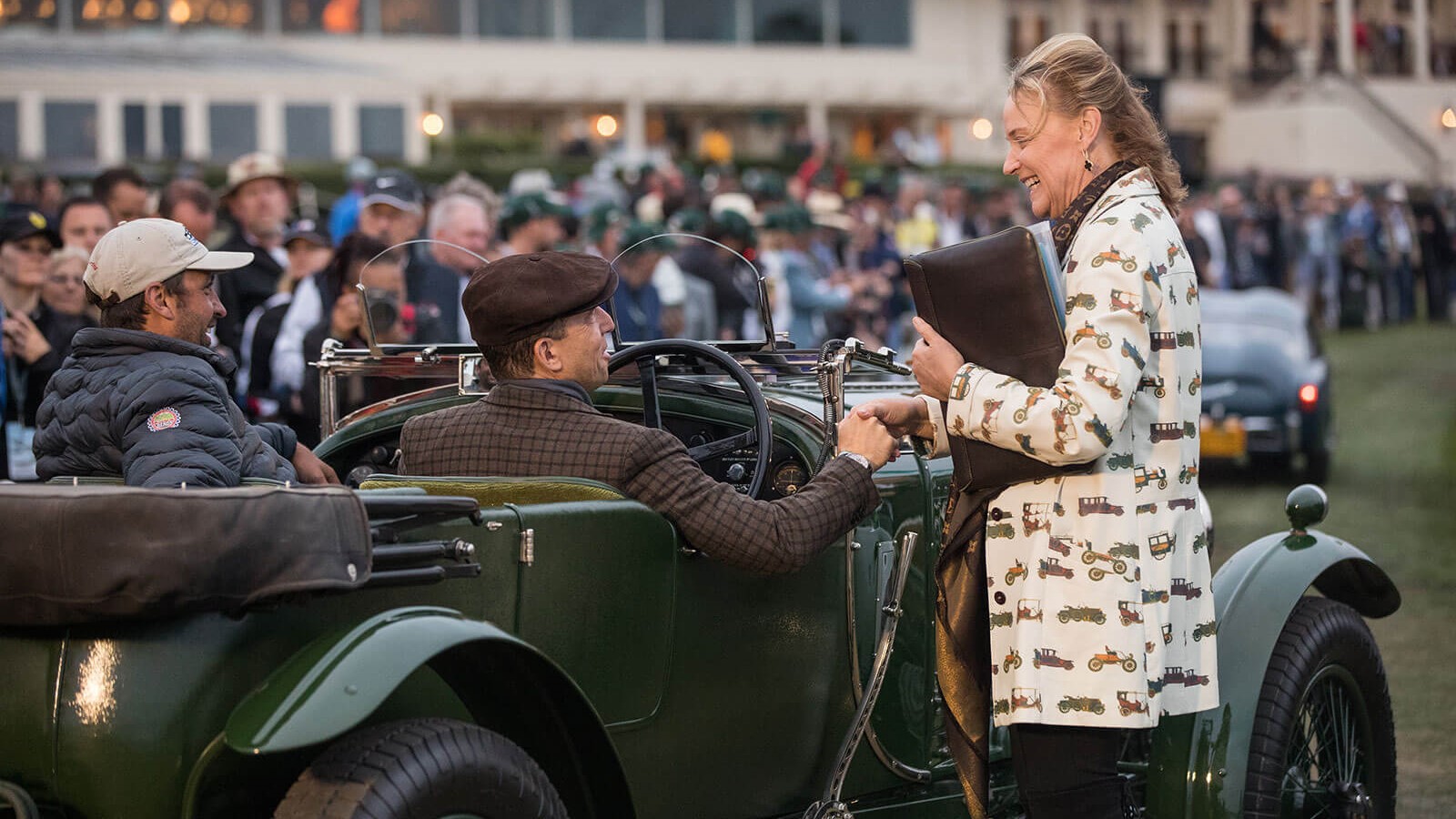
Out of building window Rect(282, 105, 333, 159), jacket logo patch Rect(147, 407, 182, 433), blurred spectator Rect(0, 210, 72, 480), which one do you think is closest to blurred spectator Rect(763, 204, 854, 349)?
blurred spectator Rect(0, 210, 72, 480)

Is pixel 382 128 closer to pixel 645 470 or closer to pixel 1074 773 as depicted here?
pixel 645 470

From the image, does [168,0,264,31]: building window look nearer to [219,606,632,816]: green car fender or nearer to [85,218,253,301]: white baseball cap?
[85,218,253,301]: white baseball cap

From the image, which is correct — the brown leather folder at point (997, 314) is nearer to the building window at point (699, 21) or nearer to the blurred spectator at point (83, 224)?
the blurred spectator at point (83, 224)

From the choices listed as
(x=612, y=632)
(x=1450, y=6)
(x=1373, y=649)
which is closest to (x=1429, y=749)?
(x=1373, y=649)

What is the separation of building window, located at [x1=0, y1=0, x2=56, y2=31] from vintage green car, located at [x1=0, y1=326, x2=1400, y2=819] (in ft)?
143

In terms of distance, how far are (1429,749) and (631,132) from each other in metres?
48.0

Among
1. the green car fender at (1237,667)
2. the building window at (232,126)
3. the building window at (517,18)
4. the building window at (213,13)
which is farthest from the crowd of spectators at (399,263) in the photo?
the building window at (517,18)

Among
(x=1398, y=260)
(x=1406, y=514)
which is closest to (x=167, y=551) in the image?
(x=1406, y=514)

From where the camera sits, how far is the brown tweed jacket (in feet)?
11.5

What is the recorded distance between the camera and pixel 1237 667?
13.6 feet

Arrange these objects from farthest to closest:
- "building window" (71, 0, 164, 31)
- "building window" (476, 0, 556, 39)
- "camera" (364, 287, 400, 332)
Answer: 1. "building window" (476, 0, 556, 39)
2. "building window" (71, 0, 164, 31)
3. "camera" (364, 287, 400, 332)

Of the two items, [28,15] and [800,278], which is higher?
[28,15]

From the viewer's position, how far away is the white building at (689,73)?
136 feet

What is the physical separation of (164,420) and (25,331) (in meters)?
3.61
